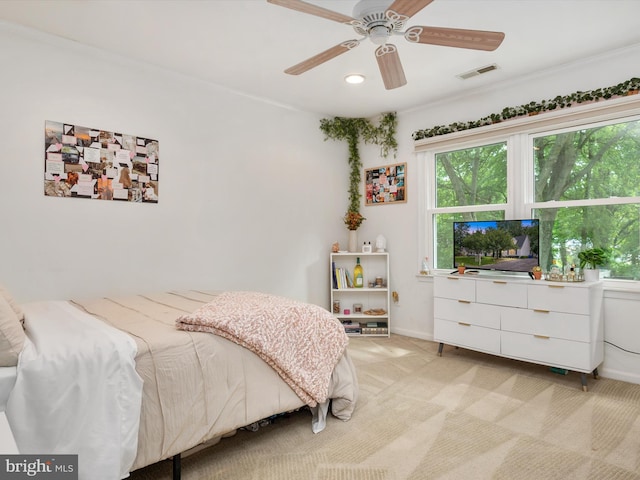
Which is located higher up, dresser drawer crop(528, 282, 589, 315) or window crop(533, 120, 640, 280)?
window crop(533, 120, 640, 280)

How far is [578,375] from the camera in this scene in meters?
3.04

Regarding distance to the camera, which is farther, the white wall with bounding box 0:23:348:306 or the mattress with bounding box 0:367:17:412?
the white wall with bounding box 0:23:348:306

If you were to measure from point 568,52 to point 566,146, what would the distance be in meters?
0.75

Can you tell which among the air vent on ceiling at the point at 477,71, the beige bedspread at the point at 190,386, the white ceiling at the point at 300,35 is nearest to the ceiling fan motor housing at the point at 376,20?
the white ceiling at the point at 300,35

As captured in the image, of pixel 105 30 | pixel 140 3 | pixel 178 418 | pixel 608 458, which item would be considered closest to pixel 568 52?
pixel 608 458

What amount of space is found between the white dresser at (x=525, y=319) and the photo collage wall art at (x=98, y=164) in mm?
2689

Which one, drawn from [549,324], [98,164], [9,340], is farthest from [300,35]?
[549,324]

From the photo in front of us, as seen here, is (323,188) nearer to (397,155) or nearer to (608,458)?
(397,155)

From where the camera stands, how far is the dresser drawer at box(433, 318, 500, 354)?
10.6ft

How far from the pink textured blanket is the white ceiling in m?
1.79

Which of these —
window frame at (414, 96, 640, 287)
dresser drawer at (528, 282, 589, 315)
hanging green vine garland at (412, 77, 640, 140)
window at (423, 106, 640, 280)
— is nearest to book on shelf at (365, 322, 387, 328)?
window frame at (414, 96, 640, 287)

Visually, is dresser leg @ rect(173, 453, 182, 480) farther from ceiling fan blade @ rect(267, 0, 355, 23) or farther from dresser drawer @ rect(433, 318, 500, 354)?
dresser drawer @ rect(433, 318, 500, 354)

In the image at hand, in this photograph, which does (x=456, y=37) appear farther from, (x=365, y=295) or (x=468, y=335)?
(x=365, y=295)

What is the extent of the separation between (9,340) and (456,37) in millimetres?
2350
